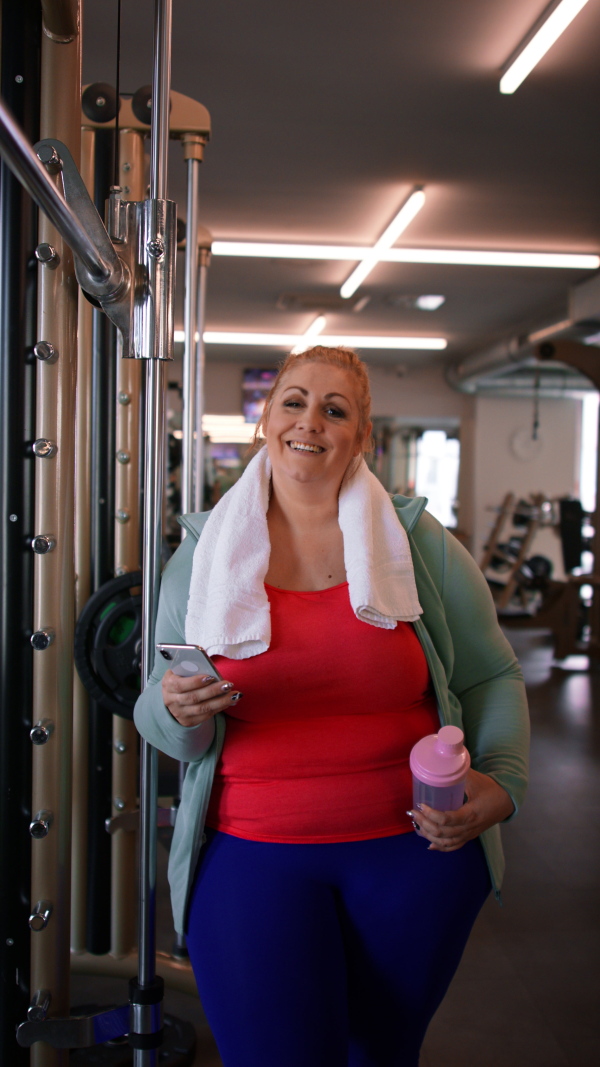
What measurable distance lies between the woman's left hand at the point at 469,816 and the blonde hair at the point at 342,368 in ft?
2.11

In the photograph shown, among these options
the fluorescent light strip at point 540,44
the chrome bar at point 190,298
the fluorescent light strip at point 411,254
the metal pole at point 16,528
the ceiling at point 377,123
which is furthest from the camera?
the fluorescent light strip at point 411,254

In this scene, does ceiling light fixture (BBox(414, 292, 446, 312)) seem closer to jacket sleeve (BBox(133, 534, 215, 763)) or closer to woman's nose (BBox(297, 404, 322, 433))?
woman's nose (BBox(297, 404, 322, 433))

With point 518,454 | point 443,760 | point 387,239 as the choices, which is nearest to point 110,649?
point 443,760

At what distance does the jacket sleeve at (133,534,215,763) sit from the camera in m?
1.10

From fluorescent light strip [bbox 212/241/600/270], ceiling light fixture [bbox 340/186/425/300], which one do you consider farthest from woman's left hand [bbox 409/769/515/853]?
fluorescent light strip [bbox 212/241/600/270]

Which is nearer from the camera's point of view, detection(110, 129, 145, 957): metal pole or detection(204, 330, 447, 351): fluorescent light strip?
detection(110, 129, 145, 957): metal pole

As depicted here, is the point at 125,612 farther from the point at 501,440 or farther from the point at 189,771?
the point at 501,440

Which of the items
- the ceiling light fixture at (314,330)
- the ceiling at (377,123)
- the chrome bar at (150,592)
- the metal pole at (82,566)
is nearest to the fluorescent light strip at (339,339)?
the ceiling light fixture at (314,330)

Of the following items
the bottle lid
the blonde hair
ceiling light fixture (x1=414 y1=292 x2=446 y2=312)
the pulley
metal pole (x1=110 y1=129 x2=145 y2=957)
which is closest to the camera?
the bottle lid

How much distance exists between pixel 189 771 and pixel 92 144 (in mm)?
1527

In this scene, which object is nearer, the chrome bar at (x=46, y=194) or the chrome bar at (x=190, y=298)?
the chrome bar at (x=46, y=194)

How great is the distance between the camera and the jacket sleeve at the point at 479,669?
1272 millimetres

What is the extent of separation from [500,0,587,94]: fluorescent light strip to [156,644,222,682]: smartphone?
2897mm

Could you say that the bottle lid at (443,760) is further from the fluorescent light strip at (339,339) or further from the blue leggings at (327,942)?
the fluorescent light strip at (339,339)
